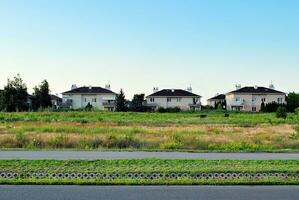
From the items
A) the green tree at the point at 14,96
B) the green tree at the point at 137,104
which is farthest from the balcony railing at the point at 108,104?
the green tree at the point at 14,96

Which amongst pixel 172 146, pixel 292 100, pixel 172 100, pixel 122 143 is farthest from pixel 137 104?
pixel 172 146

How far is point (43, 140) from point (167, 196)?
1348 centimetres

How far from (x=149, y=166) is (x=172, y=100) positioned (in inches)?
3987

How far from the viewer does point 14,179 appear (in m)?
9.90

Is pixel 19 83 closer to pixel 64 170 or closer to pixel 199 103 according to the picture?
pixel 199 103

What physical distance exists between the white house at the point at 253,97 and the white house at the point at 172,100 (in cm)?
1066

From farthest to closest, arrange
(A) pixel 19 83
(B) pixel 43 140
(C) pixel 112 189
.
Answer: (A) pixel 19 83
(B) pixel 43 140
(C) pixel 112 189

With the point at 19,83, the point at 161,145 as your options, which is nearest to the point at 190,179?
the point at 161,145

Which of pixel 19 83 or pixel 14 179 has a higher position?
pixel 19 83

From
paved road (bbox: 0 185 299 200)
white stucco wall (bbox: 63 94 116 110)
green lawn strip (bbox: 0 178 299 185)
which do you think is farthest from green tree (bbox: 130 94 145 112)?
paved road (bbox: 0 185 299 200)

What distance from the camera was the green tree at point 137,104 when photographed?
97.8m

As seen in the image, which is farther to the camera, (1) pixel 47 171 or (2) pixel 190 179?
(1) pixel 47 171

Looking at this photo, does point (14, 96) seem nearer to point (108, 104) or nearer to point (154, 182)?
point (108, 104)

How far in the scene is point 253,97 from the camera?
11575 cm
